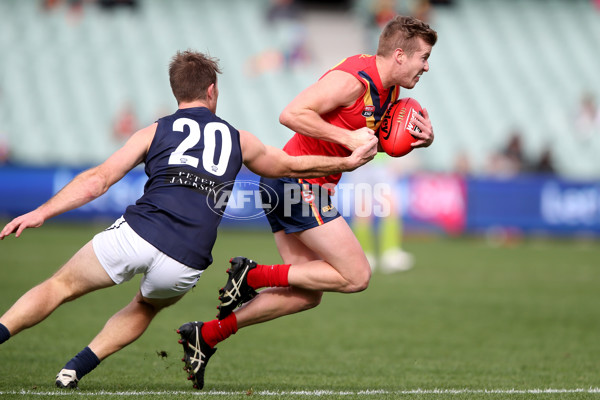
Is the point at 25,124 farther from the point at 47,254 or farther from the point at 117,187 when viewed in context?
A: the point at 47,254

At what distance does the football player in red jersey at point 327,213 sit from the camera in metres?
5.03

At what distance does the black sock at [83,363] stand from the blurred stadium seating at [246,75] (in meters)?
13.6

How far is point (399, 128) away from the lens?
5246 millimetres

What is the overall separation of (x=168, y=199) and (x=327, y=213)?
1.21 m

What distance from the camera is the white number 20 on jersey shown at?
443 centimetres

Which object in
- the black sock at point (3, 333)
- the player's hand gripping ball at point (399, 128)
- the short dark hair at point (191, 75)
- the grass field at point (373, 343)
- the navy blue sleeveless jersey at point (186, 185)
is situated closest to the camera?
the black sock at point (3, 333)

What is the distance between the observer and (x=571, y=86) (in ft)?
76.2

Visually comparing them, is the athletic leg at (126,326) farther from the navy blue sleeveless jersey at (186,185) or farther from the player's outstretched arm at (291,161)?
the player's outstretched arm at (291,161)

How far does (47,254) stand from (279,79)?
1072 cm

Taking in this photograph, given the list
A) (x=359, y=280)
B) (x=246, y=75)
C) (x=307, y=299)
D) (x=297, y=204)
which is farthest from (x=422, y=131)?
(x=246, y=75)

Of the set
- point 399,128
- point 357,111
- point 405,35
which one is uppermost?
point 405,35

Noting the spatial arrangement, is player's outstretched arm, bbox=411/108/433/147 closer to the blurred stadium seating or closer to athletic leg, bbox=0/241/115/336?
athletic leg, bbox=0/241/115/336

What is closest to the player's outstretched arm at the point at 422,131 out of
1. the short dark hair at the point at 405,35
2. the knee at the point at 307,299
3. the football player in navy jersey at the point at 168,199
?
the short dark hair at the point at 405,35

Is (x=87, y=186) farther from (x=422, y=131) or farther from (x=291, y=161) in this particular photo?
(x=422, y=131)
